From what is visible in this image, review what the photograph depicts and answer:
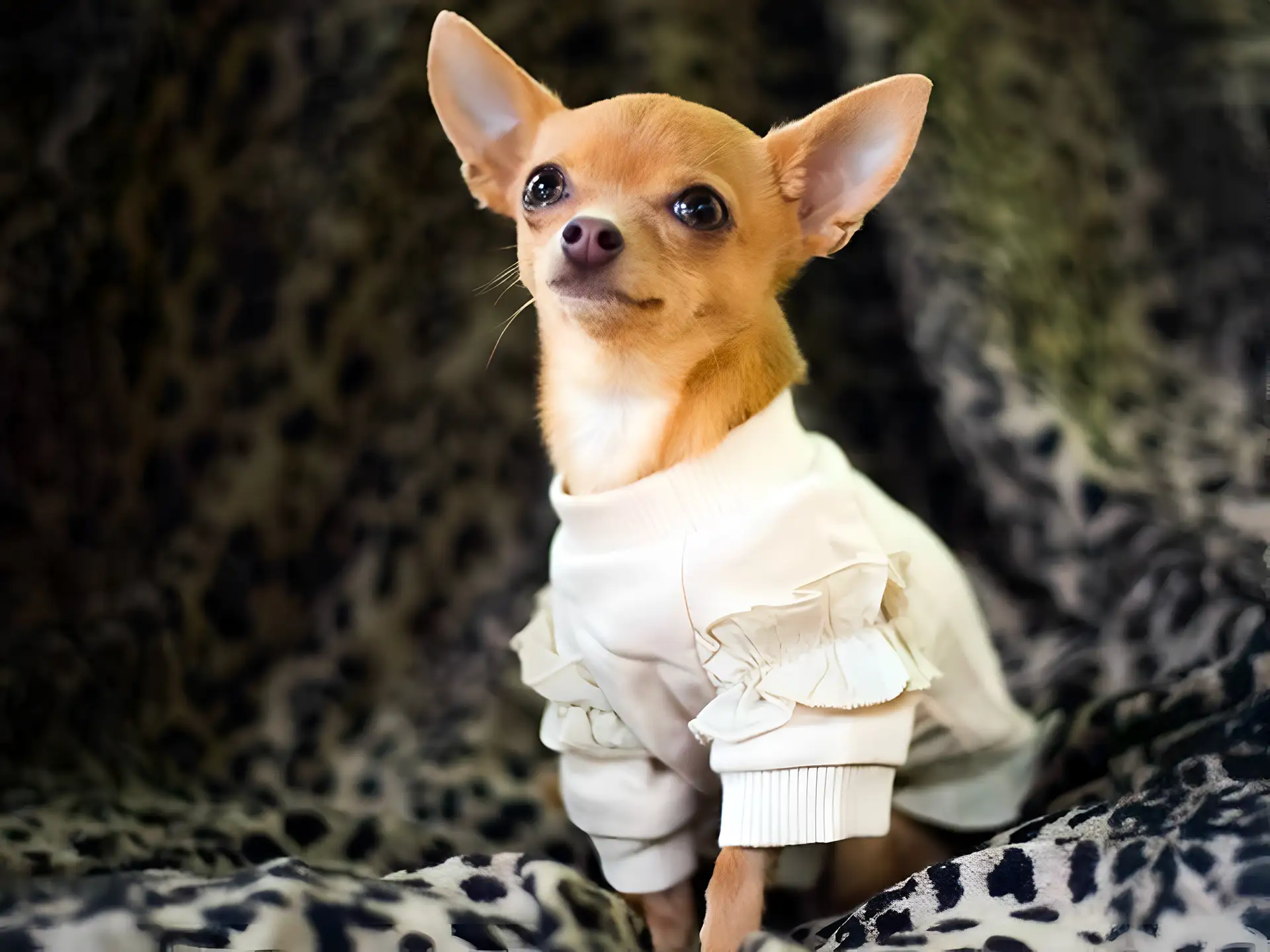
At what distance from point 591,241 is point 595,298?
Answer: 56 millimetres

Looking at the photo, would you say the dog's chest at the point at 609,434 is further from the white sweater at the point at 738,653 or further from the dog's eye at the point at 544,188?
the dog's eye at the point at 544,188

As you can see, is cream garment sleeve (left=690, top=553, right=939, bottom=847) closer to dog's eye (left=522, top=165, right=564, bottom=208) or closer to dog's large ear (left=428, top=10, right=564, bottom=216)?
dog's eye (left=522, top=165, right=564, bottom=208)

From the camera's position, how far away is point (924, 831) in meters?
1.52

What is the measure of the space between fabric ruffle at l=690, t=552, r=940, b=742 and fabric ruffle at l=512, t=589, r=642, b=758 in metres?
0.13

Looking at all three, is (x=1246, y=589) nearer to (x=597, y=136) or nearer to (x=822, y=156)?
(x=822, y=156)

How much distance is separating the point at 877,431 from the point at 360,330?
854 mm

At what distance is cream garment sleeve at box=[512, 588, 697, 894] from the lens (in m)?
1.30

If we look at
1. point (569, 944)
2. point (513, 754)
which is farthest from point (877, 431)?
point (569, 944)

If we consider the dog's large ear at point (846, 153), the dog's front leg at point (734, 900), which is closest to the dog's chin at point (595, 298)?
the dog's large ear at point (846, 153)

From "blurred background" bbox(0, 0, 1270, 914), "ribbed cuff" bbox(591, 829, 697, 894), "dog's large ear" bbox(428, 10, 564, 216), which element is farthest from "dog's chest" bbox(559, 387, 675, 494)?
"blurred background" bbox(0, 0, 1270, 914)

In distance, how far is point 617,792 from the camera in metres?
1.31

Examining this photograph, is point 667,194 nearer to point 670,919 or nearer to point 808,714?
point 808,714

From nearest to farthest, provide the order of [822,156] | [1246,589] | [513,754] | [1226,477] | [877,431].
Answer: [822,156] → [1246,589] → [513,754] → [1226,477] → [877,431]

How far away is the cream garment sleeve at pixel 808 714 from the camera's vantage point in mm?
1160
